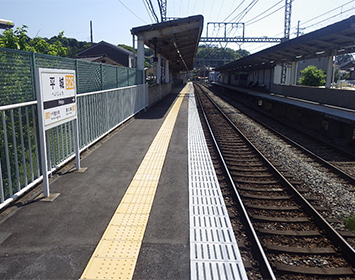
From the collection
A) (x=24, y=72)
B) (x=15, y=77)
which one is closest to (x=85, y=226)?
(x=15, y=77)

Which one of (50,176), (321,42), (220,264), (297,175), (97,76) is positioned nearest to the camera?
(220,264)

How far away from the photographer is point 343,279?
3.17 meters

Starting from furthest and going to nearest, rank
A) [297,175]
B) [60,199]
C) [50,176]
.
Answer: [297,175] → [50,176] → [60,199]

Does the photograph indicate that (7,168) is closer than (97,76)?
Yes

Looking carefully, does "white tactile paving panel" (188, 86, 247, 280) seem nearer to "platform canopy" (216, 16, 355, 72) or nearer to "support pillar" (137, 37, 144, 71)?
"platform canopy" (216, 16, 355, 72)

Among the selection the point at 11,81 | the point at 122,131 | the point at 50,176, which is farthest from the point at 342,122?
the point at 11,81

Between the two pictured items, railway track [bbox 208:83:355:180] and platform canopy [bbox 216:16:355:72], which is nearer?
railway track [bbox 208:83:355:180]

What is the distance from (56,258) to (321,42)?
14645 mm

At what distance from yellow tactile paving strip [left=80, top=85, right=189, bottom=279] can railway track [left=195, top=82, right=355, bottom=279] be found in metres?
1.43

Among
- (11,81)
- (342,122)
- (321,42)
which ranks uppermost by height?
(321,42)

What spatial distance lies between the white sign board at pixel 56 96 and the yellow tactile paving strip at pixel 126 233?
1.76 m

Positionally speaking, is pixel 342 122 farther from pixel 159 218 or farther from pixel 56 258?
pixel 56 258

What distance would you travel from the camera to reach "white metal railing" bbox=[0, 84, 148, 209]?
431 centimetres

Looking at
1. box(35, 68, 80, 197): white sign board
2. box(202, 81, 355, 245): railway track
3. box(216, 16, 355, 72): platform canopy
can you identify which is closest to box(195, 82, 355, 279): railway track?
box(202, 81, 355, 245): railway track
